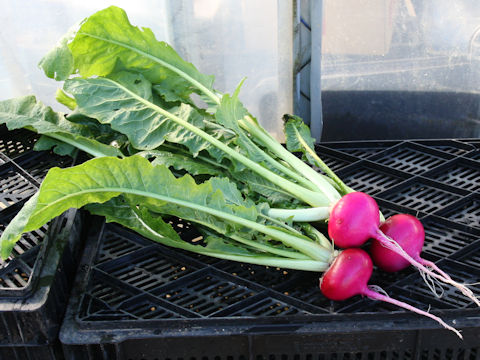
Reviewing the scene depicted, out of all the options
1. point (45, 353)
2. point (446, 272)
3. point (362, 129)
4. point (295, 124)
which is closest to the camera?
point (45, 353)

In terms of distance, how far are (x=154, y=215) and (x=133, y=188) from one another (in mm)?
213

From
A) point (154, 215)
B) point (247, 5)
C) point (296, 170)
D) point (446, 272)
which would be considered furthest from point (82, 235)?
point (247, 5)

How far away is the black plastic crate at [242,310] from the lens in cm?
103

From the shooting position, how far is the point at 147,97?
1.40m

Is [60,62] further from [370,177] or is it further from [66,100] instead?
[370,177]

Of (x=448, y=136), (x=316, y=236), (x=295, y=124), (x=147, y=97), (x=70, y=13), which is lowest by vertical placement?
(x=448, y=136)

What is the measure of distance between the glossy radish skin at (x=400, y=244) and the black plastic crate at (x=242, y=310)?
0.04 m

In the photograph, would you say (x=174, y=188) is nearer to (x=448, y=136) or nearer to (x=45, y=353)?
(x=45, y=353)

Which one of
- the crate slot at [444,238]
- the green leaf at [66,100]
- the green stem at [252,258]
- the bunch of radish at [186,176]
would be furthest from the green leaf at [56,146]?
the crate slot at [444,238]

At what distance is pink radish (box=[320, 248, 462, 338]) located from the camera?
3.49ft

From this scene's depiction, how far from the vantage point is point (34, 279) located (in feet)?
3.52

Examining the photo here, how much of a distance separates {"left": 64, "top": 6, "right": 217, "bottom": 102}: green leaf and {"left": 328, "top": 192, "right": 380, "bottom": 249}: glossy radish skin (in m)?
0.52

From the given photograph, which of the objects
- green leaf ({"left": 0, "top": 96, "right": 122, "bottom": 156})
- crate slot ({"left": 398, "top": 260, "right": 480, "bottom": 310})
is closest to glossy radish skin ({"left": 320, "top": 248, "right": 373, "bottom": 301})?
crate slot ({"left": 398, "top": 260, "right": 480, "bottom": 310})

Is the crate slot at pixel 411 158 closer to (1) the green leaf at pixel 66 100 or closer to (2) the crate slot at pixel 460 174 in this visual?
(2) the crate slot at pixel 460 174
